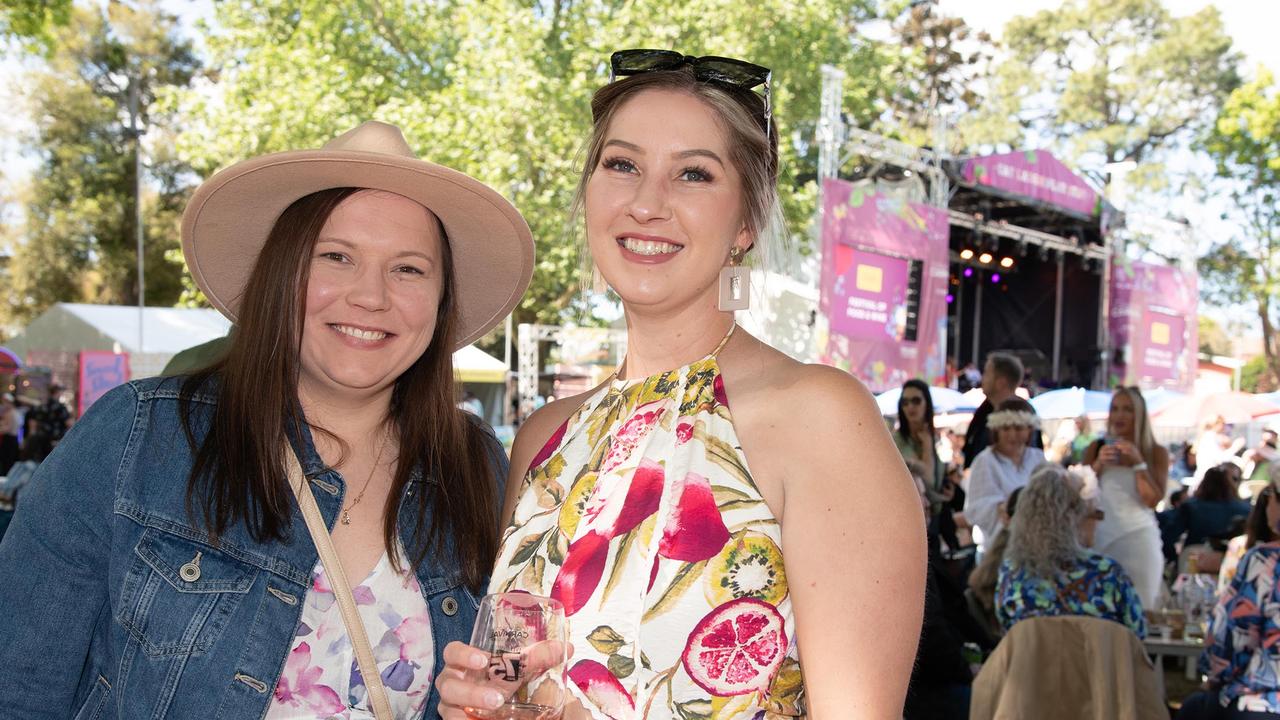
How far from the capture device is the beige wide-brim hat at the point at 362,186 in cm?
211

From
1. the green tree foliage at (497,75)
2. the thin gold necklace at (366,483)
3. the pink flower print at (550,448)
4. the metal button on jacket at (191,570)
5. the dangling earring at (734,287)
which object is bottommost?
the metal button on jacket at (191,570)

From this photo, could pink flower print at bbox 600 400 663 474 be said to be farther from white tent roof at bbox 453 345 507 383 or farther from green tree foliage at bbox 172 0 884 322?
white tent roof at bbox 453 345 507 383

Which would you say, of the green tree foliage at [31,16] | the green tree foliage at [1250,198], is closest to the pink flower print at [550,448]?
the green tree foliage at [31,16]

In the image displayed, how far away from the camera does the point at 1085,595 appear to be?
16.7ft

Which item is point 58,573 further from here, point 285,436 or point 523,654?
point 523,654

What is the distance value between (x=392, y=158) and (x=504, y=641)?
1039 mm

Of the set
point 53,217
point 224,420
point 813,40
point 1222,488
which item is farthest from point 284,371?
point 53,217

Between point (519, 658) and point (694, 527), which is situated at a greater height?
point (694, 527)

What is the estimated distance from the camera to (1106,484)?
23.3 feet

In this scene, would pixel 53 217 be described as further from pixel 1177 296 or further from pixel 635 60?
pixel 635 60

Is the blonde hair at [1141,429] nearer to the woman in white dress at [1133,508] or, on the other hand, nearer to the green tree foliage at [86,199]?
the woman in white dress at [1133,508]

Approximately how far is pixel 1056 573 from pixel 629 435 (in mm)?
3868

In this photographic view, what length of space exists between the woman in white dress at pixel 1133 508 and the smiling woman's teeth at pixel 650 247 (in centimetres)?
595

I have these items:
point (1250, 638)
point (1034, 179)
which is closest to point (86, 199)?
point (1034, 179)
